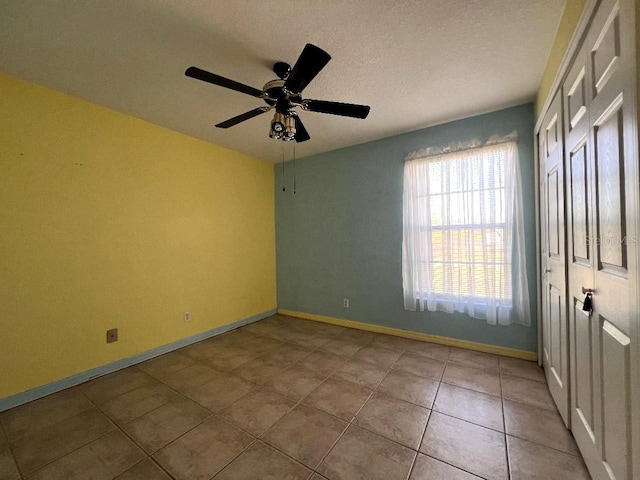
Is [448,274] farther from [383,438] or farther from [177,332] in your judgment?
[177,332]

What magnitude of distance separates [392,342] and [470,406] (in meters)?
1.15

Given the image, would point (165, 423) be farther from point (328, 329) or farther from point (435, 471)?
point (328, 329)

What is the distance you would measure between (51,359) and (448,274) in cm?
366

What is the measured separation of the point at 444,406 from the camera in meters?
1.77

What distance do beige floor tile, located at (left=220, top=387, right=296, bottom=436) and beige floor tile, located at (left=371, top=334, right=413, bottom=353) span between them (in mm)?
1335

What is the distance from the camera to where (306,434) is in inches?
60.6

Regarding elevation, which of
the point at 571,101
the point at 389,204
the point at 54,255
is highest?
the point at 571,101

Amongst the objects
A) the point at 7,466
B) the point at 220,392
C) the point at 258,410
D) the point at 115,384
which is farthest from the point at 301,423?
the point at 115,384

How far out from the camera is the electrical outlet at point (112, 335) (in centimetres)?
234

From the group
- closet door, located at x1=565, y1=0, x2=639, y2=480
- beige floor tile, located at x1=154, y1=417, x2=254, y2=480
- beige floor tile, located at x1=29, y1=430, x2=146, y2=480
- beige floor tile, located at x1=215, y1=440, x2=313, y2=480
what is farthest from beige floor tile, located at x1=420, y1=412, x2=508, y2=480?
beige floor tile, located at x1=29, y1=430, x2=146, y2=480

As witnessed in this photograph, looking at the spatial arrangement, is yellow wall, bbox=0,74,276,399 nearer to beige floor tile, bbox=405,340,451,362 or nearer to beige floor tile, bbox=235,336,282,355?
beige floor tile, bbox=235,336,282,355

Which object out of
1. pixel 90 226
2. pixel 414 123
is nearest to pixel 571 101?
pixel 414 123

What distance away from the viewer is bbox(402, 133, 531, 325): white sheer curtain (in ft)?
7.91

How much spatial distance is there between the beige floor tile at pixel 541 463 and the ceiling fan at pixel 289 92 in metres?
2.17
